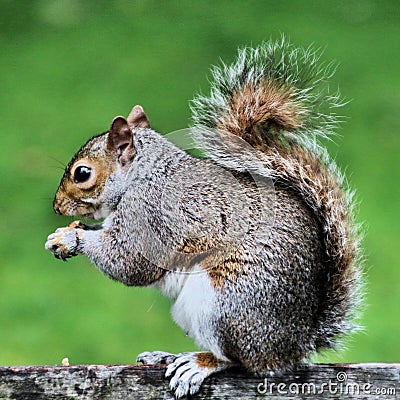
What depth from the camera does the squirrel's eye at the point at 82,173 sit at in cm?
256

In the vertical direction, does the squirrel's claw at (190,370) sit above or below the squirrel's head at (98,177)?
below

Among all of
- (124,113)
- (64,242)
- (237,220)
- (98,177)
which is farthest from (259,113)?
(124,113)

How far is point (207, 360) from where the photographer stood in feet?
7.98

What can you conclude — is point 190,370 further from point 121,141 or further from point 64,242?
point 121,141

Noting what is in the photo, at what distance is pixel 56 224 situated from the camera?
5262 mm

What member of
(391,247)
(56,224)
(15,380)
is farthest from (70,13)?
(15,380)

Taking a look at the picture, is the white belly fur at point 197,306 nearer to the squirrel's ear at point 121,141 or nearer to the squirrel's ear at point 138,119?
the squirrel's ear at point 121,141

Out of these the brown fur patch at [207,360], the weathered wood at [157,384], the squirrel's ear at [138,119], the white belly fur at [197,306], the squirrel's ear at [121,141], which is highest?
the squirrel's ear at [138,119]

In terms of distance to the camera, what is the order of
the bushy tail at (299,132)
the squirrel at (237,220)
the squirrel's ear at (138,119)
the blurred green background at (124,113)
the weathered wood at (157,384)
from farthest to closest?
the blurred green background at (124,113) → the squirrel's ear at (138,119) → the bushy tail at (299,132) → the squirrel at (237,220) → the weathered wood at (157,384)

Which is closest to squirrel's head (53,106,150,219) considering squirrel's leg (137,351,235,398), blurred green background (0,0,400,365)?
squirrel's leg (137,351,235,398)

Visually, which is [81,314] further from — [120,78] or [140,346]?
[120,78]


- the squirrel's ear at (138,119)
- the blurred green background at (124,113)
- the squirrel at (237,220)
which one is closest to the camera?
the squirrel at (237,220)

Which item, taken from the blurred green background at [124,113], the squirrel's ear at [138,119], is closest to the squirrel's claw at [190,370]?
the squirrel's ear at [138,119]

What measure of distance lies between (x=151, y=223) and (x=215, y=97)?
0.36 meters
